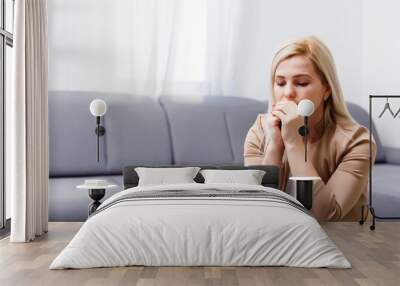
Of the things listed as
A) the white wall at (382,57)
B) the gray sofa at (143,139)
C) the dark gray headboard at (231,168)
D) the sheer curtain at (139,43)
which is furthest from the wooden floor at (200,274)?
the sheer curtain at (139,43)

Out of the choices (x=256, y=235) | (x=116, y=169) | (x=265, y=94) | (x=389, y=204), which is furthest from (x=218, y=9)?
(x=256, y=235)

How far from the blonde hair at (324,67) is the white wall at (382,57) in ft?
1.12

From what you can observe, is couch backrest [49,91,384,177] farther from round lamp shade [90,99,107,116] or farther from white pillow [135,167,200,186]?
white pillow [135,167,200,186]

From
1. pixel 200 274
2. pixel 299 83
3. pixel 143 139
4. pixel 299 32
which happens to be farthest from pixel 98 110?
pixel 200 274

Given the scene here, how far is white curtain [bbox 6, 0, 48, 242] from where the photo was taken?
5.47 meters

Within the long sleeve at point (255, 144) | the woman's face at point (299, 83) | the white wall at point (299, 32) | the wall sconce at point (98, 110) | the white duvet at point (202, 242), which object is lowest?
the white duvet at point (202, 242)

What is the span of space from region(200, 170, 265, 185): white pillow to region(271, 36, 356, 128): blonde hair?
0.98 m

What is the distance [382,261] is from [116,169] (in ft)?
10.6

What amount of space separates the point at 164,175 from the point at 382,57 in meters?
2.73

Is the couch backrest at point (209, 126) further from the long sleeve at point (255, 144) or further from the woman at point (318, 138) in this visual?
the woman at point (318, 138)

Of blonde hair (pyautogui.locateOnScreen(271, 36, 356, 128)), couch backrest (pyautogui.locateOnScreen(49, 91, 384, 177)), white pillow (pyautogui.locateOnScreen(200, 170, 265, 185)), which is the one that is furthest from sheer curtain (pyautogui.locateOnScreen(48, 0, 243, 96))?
white pillow (pyautogui.locateOnScreen(200, 170, 265, 185))

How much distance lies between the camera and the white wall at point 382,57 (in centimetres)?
695

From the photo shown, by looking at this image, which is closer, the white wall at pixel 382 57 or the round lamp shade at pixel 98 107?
the round lamp shade at pixel 98 107

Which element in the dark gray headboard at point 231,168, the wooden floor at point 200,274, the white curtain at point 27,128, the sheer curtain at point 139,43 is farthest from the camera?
the sheer curtain at point 139,43
